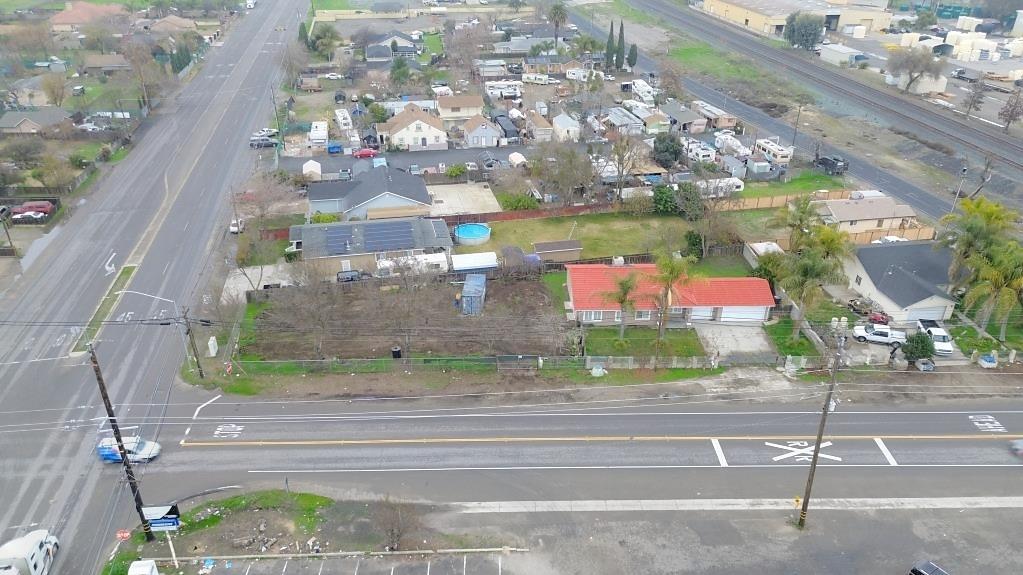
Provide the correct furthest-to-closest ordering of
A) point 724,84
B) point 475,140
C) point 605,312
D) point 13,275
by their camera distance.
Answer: point 724,84 < point 475,140 < point 13,275 < point 605,312

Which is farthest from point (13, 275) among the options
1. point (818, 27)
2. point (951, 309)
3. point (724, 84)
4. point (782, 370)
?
point (818, 27)

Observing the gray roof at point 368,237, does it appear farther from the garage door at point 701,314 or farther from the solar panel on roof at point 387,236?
the garage door at point 701,314

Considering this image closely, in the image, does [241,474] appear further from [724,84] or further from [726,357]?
[724,84]

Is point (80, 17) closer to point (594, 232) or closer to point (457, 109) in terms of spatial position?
point (457, 109)

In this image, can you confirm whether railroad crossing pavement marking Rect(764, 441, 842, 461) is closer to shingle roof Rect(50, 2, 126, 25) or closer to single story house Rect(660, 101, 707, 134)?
single story house Rect(660, 101, 707, 134)

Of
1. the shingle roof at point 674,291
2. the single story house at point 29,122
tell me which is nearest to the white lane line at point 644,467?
the shingle roof at point 674,291
